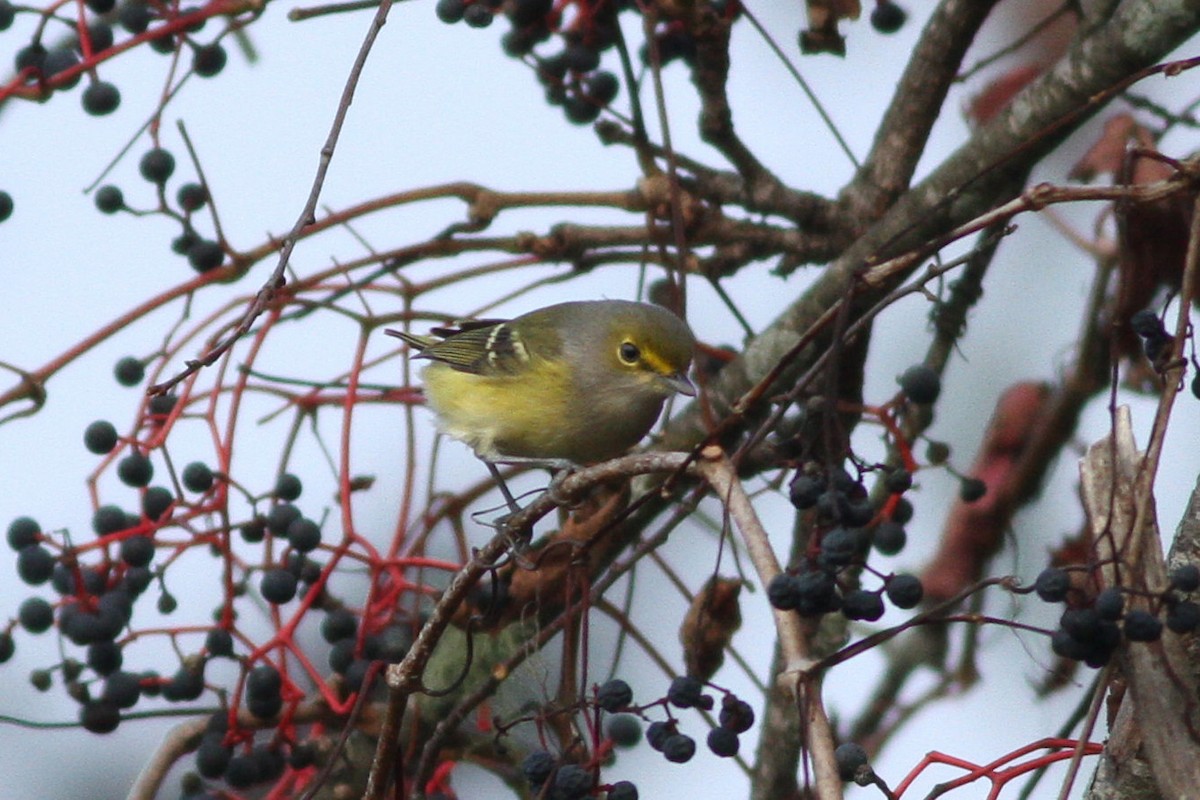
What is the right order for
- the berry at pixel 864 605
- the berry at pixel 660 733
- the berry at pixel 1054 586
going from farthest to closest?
1. the berry at pixel 660 733
2. the berry at pixel 864 605
3. the berry at pixel 1054 586

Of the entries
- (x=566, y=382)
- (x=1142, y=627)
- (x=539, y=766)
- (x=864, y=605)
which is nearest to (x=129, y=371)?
(x=566, y=382)

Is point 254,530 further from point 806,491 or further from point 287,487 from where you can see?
point 806,491

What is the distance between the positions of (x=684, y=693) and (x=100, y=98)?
2355mm

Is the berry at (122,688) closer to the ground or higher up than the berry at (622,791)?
higher up

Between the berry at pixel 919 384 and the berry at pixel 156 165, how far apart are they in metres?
1.97

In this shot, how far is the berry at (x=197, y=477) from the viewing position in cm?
346

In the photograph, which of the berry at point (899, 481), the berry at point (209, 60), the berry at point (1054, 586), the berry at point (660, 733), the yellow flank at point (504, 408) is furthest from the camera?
the yellow flank at point (504, 408)

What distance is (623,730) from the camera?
3.52 meters

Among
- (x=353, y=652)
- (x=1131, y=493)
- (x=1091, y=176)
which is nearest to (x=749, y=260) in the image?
(x=1091, y=176)

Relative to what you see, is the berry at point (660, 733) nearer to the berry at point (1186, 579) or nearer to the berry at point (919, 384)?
the berry at point (1186, 579)

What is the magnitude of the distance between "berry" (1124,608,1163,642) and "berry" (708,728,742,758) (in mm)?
683

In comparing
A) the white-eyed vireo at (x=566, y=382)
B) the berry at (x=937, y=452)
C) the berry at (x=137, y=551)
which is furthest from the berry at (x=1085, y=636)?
the berry at (x=137, y=551)

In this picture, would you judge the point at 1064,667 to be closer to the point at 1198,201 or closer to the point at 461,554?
the point at 461,554

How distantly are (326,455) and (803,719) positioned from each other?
2.24 metres
